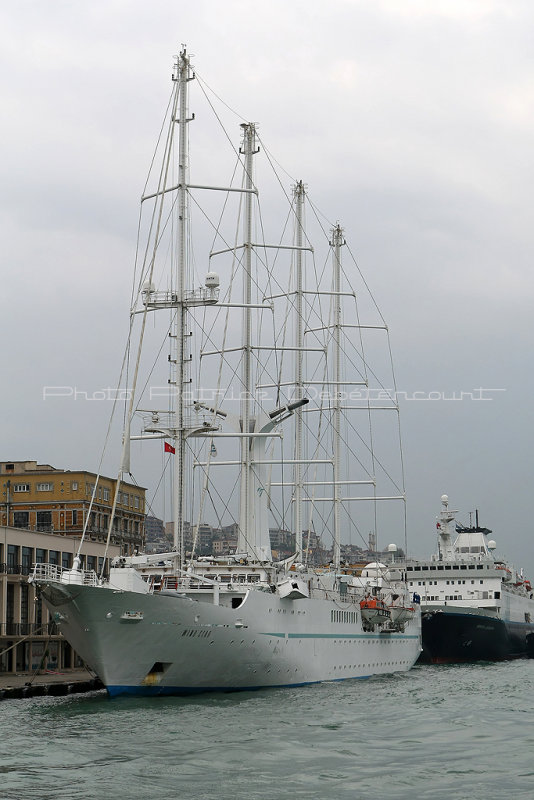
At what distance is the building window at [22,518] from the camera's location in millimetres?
88812

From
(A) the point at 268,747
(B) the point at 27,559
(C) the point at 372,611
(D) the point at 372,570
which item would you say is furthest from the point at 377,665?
(A) the point at 268,747

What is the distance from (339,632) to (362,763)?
88.9ft

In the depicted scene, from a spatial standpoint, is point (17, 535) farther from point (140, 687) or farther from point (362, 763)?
point (362, 763)

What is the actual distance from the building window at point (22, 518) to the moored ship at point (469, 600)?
108 feet

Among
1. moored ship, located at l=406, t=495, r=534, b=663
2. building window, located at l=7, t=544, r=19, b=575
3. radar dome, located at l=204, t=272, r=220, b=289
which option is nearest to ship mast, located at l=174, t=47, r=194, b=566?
radar dome, located at l=204, t=272, r=220, b=289

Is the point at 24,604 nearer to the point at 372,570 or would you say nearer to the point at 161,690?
the point at 161,690

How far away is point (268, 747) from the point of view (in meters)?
28.2

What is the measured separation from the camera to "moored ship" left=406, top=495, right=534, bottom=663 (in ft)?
254

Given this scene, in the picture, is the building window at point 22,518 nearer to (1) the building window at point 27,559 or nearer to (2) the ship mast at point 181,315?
(1) the building window at point 27,559

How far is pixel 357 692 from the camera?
45656mm

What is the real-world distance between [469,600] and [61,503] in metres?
35.4

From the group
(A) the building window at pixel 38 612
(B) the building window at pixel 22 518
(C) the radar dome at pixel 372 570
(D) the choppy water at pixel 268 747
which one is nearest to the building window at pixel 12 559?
(A) the building window at pixel 38 612

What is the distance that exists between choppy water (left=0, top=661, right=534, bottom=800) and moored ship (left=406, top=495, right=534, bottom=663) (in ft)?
115

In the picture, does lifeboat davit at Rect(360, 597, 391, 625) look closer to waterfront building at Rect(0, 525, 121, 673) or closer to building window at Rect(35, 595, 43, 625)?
waterfront building at Rect(0, 525, 121, 673)
